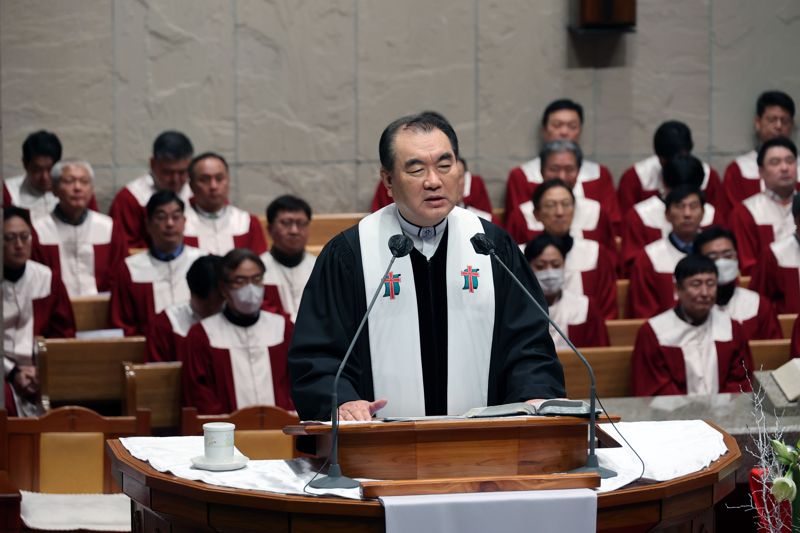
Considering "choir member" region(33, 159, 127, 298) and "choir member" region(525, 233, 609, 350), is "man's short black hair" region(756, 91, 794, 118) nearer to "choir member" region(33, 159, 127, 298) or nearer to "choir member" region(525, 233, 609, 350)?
"choir member" region(525, 233, 609, 350)

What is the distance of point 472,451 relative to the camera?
115 inches

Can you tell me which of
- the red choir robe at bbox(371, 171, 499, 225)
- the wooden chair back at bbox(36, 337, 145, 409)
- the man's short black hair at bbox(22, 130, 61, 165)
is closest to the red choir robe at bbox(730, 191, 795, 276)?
the red choir robe at bbox(371, 171, 499, 225)

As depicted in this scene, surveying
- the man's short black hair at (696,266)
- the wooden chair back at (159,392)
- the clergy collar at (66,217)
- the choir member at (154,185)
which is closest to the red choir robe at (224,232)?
the choir member at (154,185)

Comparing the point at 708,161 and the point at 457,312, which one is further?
the point at 708,161

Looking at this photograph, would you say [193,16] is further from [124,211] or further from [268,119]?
[124,211]

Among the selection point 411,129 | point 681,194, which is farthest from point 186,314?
point 411,129

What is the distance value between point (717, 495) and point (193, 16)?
6.44 m

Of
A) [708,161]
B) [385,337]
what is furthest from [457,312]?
[708,161]

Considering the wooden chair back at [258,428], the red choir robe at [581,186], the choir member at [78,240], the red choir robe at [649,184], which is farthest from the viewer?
the red choir robe at [649,184]

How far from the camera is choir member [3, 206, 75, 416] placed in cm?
666

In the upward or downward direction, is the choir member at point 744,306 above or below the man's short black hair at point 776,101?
below

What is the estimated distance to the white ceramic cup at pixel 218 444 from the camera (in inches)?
119

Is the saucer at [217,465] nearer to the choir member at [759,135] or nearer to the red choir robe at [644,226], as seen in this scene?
the red choir robe at [644,226]

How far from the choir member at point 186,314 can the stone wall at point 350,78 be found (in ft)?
7.94
